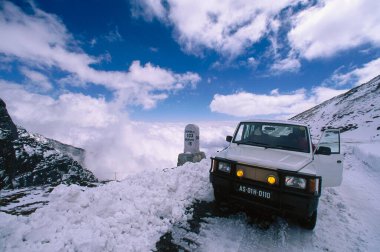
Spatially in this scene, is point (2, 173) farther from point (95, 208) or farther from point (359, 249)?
point (359, 249)

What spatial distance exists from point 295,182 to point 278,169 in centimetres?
36

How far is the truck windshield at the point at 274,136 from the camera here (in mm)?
4973

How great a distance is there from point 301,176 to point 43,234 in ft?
14.0

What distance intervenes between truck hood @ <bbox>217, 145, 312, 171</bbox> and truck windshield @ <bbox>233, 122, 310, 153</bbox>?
0.84 feet

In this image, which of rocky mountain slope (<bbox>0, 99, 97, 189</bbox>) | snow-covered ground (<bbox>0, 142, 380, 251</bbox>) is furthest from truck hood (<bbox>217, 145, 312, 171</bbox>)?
rocky mountain slope (<bbox>0, 99, 97, 189</bbox>)

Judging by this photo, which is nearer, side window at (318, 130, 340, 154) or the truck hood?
the truck hood

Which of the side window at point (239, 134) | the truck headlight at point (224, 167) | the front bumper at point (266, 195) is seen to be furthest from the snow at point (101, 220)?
the side window at point (239, 134)

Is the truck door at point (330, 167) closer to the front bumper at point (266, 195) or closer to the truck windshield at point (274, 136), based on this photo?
the truck windshield at point (274, 136)

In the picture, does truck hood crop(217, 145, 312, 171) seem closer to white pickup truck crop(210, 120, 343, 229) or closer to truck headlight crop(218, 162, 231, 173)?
white pickup truck crop(210, 120, 343, 229)

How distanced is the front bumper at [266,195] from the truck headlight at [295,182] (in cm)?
7

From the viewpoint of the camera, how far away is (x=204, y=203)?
207 inches

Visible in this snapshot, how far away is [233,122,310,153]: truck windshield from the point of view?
4.97 meters

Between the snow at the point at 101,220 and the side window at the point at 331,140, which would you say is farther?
the side window at the point at 331,140

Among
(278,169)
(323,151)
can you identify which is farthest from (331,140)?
(278,169)
